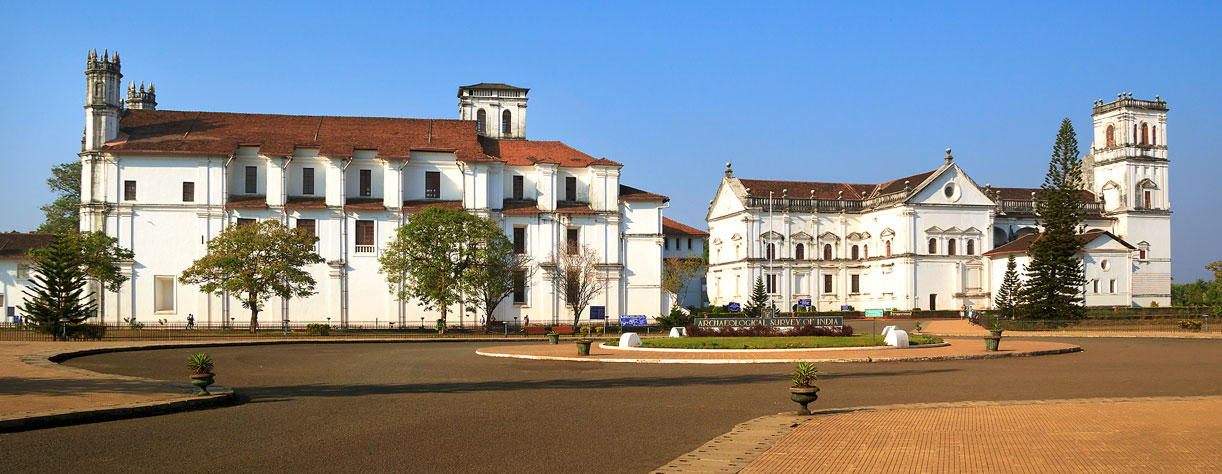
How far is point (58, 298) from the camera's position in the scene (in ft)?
139

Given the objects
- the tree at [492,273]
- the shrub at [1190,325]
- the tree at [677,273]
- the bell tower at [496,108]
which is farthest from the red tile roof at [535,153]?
the shrub at [1190,325]

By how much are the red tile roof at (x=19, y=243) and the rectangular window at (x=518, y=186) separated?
32698 mm

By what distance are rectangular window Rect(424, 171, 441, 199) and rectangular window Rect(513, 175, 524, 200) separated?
202 inches

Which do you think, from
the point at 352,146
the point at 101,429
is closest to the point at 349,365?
→ the point at 101,429

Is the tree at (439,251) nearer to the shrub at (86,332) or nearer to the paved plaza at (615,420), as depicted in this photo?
the shrub at (86,332)

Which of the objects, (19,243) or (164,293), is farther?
(19,243)

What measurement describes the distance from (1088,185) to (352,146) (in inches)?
2953

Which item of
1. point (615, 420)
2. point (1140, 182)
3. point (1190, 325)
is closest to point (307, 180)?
point (1190, 325)

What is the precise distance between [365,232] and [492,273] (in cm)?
1165

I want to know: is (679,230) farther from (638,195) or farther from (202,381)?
(202,381)

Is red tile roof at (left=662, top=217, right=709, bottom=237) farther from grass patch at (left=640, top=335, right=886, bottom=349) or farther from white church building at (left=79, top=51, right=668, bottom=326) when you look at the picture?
grass patch at (left=640, top=335, right=886, bottom=349)

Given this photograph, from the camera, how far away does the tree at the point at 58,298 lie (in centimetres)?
4094

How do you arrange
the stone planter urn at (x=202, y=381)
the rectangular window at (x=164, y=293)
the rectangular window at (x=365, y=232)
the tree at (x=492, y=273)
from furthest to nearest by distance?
the rectangular window at (x=365, y=232), the rectangular window at (x=164, y=293), the tree at (x=492, y=273), the stone planter urn at (x=202, y=381)

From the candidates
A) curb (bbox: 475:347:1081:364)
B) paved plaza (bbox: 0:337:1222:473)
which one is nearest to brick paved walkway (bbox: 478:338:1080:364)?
curb (bbox: 475:347:1081:364)
